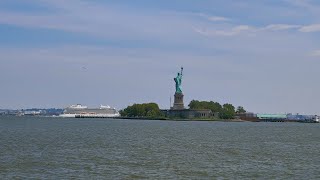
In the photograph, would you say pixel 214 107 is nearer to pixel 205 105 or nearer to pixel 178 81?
pixel 205 105

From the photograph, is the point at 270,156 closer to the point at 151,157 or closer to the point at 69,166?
the point at 151,157

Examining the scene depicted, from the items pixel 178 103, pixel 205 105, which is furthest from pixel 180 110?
pixel 205 105

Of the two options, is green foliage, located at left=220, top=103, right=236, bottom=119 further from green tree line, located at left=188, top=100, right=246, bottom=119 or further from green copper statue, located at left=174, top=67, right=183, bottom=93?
green copper statue, located at left=174, top=67, right=183, bottom=93

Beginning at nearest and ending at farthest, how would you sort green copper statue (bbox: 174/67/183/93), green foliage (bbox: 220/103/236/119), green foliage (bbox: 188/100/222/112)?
green copper statue (bbox: 174/67/183/93)
green foliage (bbox: 220/103/236/119)
green foliage (bbox: 188/100/222/112)

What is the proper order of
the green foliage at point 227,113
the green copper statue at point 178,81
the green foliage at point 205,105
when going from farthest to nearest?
the green foliage at point 205,105, the green foliage at point 227,113, the green copper statue at point 178,81

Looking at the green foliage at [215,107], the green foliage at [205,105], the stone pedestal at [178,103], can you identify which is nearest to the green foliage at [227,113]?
the green foliage at [215,107]

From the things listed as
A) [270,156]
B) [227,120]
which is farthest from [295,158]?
[227,120]

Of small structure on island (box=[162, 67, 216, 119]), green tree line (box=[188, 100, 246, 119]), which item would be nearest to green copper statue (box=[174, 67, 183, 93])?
small structure on island (box=[162, 67, 216, 119])

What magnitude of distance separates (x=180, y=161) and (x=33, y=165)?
27.2ft

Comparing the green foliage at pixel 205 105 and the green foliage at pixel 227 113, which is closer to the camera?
the green foliage at pixel 227 113

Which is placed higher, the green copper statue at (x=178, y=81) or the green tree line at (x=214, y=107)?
the green copper statue at (x=178, y=81)

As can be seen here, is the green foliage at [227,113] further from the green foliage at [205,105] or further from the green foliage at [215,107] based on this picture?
the green foliage at [205,105]

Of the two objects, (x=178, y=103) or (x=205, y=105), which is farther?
(x=205, y=105)

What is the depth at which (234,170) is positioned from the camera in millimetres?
31234
